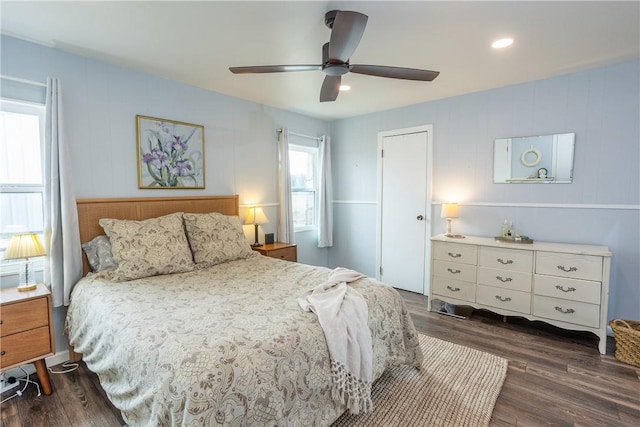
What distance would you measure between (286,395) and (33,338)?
1.87m

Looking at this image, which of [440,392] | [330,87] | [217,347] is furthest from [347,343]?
[330,87]

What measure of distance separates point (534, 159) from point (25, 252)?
446cm

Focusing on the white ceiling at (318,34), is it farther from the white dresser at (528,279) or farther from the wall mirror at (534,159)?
the white dresser at (528,279)

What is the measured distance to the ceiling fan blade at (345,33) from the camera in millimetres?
1614

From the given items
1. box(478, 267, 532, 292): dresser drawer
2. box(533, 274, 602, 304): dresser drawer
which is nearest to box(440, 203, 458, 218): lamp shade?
box(478, 267, 532, 292): dresser drawer

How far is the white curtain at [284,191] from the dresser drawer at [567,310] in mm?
2833

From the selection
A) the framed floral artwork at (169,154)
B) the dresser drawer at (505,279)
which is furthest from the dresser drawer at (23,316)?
the dresser drawer at (505,279)

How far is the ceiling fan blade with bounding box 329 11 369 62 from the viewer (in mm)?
1614

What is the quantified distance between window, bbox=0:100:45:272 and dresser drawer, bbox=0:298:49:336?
19.5 inches

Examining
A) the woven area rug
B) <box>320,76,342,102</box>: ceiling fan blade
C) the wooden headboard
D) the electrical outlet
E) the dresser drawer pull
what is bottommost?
the electrical outlet

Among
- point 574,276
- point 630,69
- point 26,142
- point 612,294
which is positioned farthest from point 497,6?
point 26,142

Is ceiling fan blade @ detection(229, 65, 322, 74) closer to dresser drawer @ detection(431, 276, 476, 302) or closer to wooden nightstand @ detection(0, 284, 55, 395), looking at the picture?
wooden nightstand @ detection(0, 284, 55, 395)

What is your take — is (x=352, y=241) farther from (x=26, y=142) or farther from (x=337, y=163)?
(x=26, y=142)

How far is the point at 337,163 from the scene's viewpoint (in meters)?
4.98
